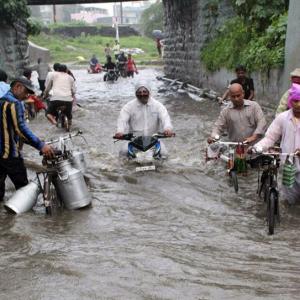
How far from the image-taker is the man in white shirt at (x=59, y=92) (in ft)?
43.3

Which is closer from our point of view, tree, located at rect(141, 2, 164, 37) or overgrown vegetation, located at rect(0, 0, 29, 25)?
overgrown vegetation, located at rect(0, 0, 29, 25)

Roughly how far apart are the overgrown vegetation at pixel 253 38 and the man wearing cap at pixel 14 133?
854cm

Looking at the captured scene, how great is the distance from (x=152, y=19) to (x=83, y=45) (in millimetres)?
13461

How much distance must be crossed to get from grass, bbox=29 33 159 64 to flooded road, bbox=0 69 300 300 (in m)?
43.3

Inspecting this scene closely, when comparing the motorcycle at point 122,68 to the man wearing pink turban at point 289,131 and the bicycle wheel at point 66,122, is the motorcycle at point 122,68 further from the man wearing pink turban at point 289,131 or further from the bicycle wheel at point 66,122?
the man wearing pink turban at point 289,131

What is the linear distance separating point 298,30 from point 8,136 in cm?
818

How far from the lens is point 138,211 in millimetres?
7371

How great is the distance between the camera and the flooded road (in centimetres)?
466

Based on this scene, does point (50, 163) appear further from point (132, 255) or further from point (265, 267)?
point (265, 267)

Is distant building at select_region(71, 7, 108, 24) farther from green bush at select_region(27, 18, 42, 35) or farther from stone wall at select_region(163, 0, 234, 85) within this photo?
green bush at select_region(27, 18, 42, 35)

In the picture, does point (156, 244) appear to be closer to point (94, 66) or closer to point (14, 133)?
point (14, 133)

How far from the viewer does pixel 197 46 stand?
22641mm

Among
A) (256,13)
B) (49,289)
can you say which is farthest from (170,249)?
(256,13)

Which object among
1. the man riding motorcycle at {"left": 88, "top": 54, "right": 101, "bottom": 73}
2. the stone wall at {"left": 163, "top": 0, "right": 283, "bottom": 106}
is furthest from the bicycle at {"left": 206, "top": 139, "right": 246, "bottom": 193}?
the man riding motorcycle at {"left": 88, "top": 54, "right": 101, "bottom": 73}
